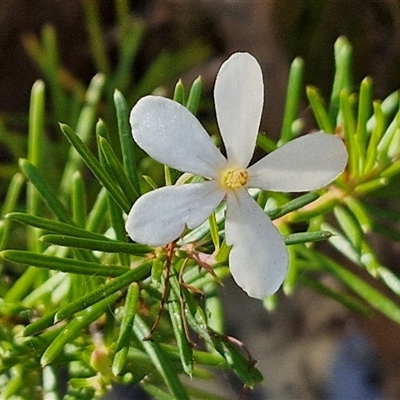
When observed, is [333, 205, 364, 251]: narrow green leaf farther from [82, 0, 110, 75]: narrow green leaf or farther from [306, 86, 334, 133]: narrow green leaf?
[82, 0, 110, 75]: narrow green leaf

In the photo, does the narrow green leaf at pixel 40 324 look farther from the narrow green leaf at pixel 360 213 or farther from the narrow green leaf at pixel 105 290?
the narrow green leaf at pixel 360 213

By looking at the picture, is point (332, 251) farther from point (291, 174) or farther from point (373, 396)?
point (291, 174)

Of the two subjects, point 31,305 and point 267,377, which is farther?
point 267,377

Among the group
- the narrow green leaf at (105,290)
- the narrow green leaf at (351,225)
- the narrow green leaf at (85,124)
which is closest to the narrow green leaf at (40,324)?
the narrow green leaf at (105,290)

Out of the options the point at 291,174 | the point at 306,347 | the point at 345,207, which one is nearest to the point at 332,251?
the point at 306,347

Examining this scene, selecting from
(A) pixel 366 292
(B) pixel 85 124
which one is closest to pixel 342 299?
(A) pixel 366 292

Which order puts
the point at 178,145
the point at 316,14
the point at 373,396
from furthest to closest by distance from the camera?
the point at 373,396
the point at 316,14
the point at 178,145

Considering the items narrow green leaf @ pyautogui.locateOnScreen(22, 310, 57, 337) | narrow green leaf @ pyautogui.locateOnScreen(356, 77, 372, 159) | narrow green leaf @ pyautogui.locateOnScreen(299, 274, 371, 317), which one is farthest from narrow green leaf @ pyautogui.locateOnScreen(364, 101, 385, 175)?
narrow green leaf @ pyautogui.locateOnScreen(22, 310, 57, 337)

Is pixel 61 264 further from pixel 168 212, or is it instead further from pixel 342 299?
pixel 342 299
